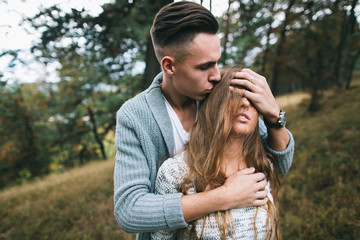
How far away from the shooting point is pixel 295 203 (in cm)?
351

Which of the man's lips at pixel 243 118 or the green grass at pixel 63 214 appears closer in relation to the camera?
the man's lips at pixel 243 118

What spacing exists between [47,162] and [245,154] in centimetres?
1430

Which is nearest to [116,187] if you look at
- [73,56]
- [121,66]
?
[73,56]

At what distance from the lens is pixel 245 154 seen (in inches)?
61.4

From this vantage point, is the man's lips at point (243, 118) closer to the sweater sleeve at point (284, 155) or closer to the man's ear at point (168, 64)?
the sweater sleeve at point (284, 155)

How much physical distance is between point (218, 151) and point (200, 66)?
70 centimetres

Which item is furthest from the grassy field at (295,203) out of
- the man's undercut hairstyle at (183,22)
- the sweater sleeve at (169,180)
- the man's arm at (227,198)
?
the man's undercut hairstyle at (183,22)

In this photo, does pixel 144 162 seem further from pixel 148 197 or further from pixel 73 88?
pixel 73 88

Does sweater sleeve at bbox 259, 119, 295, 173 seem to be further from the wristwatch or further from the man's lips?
the man's lips

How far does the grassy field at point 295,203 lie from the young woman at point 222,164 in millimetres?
2081

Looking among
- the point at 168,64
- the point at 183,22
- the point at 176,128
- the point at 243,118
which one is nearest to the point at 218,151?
the point at 243,118

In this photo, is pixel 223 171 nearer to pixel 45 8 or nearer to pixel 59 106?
pixel 45 8

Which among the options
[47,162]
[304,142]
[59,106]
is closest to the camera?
[304,142]

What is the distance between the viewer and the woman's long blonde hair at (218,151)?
53.5 inches
